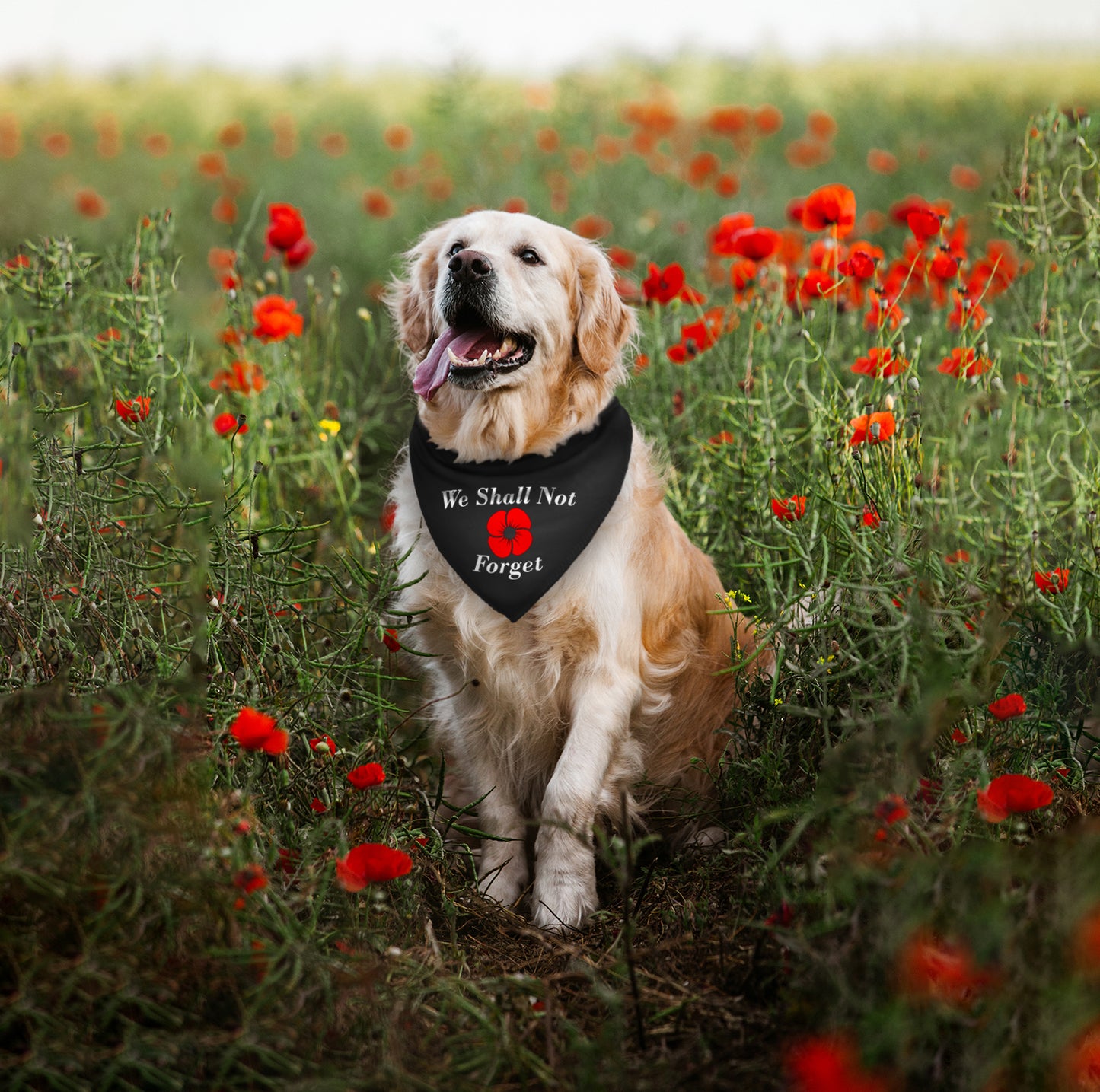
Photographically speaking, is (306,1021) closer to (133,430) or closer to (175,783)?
(175,783)

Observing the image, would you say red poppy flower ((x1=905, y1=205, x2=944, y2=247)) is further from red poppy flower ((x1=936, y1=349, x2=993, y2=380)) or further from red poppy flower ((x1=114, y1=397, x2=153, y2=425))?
red poppy flower ((x1=114, y1=397, x2=153, y2=425))

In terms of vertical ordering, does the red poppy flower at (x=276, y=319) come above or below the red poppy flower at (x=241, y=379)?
above

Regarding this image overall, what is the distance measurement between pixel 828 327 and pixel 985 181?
366 cm

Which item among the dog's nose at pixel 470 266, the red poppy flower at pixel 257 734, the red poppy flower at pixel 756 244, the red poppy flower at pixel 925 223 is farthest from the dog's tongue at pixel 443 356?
the red poppy flower at pixel 257 734

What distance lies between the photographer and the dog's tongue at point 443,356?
9.21 feet

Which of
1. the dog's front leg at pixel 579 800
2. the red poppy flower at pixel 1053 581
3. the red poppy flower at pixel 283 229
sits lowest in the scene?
the dog's front leg at pixel 579 800

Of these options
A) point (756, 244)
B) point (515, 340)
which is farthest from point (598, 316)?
point (756, 244)

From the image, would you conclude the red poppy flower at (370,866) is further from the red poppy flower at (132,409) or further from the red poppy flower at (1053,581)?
the red poppy flower at (1053,581)

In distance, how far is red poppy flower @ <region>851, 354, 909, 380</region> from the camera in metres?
2.52

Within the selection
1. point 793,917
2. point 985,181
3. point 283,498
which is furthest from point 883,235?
point 793,917

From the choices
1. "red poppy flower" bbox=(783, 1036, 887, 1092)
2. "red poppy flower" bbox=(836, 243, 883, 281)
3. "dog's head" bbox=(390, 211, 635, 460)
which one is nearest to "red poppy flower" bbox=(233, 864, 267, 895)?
"red poppy flower" bbox=(783, 1036, 887, 1092)

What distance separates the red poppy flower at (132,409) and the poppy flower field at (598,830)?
0.13 metres

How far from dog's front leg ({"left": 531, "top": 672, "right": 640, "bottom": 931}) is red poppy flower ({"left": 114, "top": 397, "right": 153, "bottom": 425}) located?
1.27 meters

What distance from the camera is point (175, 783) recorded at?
1.74 m
